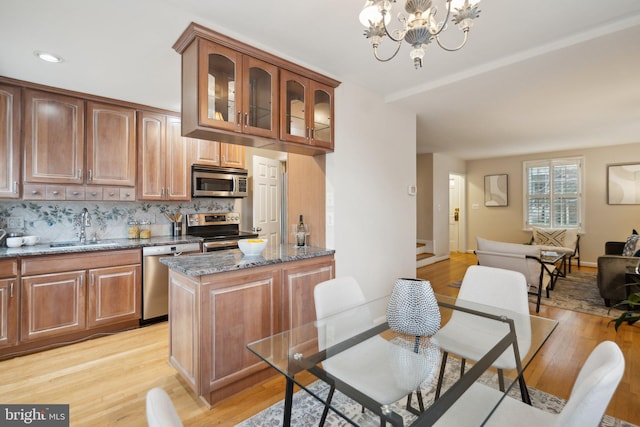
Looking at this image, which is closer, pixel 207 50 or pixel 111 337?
pixel 207 50

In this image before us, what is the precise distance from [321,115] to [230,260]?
4.88 ft

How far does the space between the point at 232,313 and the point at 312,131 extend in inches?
62.6

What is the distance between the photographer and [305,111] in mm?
2523

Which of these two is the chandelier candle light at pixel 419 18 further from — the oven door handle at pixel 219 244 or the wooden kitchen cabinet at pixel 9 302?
the wooden kitchen cabinet at pixel 9 302

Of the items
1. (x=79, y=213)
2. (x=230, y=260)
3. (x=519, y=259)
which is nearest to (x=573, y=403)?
(x=230, y=260)

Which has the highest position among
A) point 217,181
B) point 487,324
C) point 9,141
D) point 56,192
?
point 9,141

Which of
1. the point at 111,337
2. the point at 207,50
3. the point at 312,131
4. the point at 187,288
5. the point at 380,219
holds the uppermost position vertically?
the point at 207,50

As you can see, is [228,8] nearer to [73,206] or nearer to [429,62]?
[429,62]

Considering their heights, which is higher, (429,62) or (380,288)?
(429,62)

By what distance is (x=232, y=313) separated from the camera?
6.47 feet

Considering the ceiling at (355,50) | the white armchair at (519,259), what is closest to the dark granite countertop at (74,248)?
the ceiling at (355,50)

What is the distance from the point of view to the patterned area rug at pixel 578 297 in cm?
360

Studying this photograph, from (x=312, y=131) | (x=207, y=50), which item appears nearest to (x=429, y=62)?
(x=312, y=131)

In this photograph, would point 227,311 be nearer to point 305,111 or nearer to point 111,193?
point 305,111
